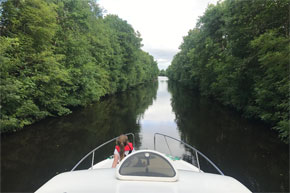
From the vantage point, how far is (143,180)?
2562 millimetres

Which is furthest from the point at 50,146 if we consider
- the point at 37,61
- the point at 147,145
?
the point at 37,61

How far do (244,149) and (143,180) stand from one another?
8357 mm

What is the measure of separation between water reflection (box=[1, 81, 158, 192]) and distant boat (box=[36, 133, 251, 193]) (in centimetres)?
432

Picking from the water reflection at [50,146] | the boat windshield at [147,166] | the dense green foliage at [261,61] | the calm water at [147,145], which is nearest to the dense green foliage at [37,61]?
the water reflection at [50,146]

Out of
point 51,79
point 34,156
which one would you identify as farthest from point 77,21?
point 34,156

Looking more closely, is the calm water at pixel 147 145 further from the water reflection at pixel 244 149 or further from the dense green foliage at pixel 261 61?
the dense green foliage at pixel 261 61

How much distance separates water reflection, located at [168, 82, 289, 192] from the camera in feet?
21.4

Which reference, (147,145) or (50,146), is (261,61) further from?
(50,146)

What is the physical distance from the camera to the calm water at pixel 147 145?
21.8ft

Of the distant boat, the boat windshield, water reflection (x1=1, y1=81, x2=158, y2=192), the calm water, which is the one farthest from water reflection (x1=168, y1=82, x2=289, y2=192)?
the boat windshield

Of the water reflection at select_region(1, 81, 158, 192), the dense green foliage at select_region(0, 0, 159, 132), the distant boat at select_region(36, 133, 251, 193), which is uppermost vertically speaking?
the dense green foliage at select_region(0, 0, 159, 132)

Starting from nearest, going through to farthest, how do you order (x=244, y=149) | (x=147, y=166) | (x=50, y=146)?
(x=147, y=166), (x=244, y=149), (x=50, y=146)

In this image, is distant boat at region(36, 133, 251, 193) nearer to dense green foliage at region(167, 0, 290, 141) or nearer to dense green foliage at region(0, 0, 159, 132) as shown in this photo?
dense green foliage at region(167, 0, 290, 141)

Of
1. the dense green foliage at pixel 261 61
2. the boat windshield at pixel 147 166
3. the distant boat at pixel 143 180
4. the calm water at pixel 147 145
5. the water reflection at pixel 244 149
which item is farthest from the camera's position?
the dense green foliage at pixel 261 61
